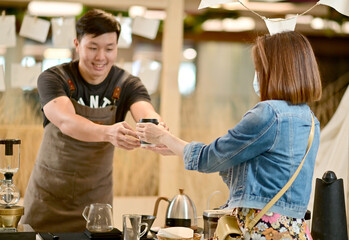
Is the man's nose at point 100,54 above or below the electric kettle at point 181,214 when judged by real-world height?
above

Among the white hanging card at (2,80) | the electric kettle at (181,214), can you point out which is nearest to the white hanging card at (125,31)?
the white hanging card at (2,80)

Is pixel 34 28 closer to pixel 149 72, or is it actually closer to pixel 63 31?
pixel 63 31

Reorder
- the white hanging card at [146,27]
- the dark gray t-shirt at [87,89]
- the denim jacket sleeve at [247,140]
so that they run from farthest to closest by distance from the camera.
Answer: the white hanging card at [146,27] → the dark gray t-shirt at [87,89] → the denim jacket sleeve at [247,140]

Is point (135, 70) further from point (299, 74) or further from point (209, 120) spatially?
point (299, 74)

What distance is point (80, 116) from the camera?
8.80ft

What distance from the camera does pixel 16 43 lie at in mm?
4105

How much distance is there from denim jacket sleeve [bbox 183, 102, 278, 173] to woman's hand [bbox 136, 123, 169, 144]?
1.24 ft

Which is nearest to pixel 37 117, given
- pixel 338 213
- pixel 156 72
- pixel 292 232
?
pixel 156 72

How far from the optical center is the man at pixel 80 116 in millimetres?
2766

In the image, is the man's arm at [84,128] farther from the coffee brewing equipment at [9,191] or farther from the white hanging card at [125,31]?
the white hanging card at [125,31]

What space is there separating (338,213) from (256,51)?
879 millimetres

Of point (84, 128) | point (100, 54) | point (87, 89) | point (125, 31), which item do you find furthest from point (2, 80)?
point (84, 128)

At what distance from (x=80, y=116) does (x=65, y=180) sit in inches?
14.5

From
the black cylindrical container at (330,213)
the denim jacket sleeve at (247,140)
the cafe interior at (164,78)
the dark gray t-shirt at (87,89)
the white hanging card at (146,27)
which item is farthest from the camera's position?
the white hanging card at (146,27)
